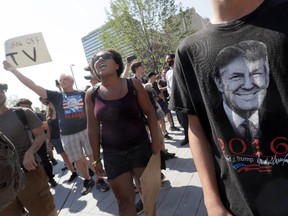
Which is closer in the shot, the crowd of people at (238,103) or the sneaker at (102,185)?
the crowd of people at (238,103)

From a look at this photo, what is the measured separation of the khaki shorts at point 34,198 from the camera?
2.62 meters

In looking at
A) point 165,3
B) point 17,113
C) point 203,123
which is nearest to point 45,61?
point 17,113

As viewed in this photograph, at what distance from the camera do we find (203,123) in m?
1.20

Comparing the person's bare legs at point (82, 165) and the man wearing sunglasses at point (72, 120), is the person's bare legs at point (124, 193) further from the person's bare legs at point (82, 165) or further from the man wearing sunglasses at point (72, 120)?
the person's bare legs at point (82, 165)

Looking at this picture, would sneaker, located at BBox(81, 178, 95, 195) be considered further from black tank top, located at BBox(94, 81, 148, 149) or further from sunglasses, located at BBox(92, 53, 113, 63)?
sunglasses, located at BBox(92, 53, 113, 63)

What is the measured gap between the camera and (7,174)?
1.81 metres

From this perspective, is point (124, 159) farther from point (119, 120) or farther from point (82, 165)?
point (82, 165)

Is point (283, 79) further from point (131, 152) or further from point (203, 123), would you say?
point (131, 152)

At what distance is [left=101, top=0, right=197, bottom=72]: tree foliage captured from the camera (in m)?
21.8

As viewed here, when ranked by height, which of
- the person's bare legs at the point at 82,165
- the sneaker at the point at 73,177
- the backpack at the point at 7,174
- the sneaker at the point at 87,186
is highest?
the backpack at the point at 7,174

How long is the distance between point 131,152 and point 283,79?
181 cm

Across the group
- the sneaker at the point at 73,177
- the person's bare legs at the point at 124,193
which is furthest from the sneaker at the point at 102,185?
the person's bare legs at the point at 124,193

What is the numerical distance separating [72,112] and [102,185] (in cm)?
134

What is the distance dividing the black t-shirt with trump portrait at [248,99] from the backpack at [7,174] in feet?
4.64
